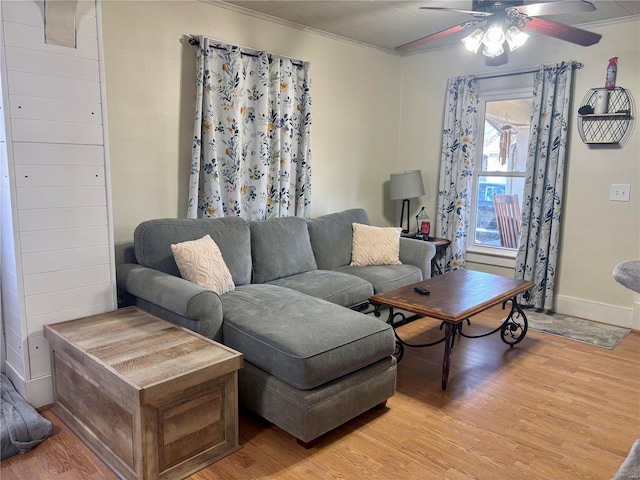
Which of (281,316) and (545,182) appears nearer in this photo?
(281,316)

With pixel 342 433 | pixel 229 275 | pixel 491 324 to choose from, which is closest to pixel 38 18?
pixel 229 275

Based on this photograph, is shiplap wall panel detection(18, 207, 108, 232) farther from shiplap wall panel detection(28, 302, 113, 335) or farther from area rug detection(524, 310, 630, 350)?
area rug detection(524, 310, 630, 350)

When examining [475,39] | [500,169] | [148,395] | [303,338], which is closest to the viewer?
[148,395]

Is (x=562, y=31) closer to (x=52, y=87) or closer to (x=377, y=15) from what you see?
(x=377, y=15)

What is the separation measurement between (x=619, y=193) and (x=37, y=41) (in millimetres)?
4154

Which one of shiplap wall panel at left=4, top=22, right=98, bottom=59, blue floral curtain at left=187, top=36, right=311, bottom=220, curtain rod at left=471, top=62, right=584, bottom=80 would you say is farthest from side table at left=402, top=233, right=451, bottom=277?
shiplap wall panel at left=4, top=22, right=98, bottom=59

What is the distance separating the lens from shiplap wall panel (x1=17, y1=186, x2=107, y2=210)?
235cm

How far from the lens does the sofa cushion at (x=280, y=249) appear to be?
11.4 feet

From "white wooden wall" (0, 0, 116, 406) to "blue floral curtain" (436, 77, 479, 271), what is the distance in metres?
3.34

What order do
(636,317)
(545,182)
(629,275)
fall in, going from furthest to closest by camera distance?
(545,182) → (636,317) → (629,275)

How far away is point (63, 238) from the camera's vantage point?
249cm

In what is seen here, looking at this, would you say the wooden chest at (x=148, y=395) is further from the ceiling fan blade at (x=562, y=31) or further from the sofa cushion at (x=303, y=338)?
the ceiling fan blade at (x=562, y=31)

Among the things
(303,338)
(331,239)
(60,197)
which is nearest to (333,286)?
(331,239)

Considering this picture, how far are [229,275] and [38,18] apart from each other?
170cm
